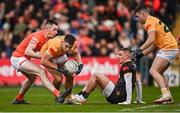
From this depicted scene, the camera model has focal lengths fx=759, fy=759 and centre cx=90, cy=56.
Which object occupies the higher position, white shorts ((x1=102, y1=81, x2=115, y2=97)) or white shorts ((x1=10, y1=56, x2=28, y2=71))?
white shorts ((x1=10, y1=56, x2=28, y2=71))

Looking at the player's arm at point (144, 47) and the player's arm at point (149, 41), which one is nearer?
the player's arm at point (144, 47)

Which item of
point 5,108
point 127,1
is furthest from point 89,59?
point 5,108

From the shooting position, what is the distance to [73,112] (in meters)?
→ 15.0

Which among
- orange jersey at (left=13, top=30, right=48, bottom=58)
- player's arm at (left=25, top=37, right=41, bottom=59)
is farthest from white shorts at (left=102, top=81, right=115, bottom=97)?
orange jersey at (left=13, top=30, right=48, bottom=58)

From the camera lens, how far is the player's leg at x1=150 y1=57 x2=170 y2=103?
17484 mm

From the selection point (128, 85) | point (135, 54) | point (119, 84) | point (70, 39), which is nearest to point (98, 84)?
point (119, 84)

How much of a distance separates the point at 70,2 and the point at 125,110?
1687 cm

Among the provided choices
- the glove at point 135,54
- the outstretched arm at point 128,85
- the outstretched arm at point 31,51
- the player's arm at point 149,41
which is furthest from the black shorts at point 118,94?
the outstretched arm at point 31,51

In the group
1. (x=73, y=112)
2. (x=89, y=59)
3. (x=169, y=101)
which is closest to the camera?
(x=73, y=112)

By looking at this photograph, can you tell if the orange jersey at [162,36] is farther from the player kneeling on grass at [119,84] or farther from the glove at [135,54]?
the player kneeling on grass at [119,84]

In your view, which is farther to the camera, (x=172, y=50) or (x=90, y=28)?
(x=90, y=28)

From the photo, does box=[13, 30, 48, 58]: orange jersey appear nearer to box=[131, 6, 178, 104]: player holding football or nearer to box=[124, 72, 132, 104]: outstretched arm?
box=[131, 6, 178, 104]: player holding football

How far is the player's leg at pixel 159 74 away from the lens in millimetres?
17484

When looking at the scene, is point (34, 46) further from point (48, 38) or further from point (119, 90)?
point (119, 90)
